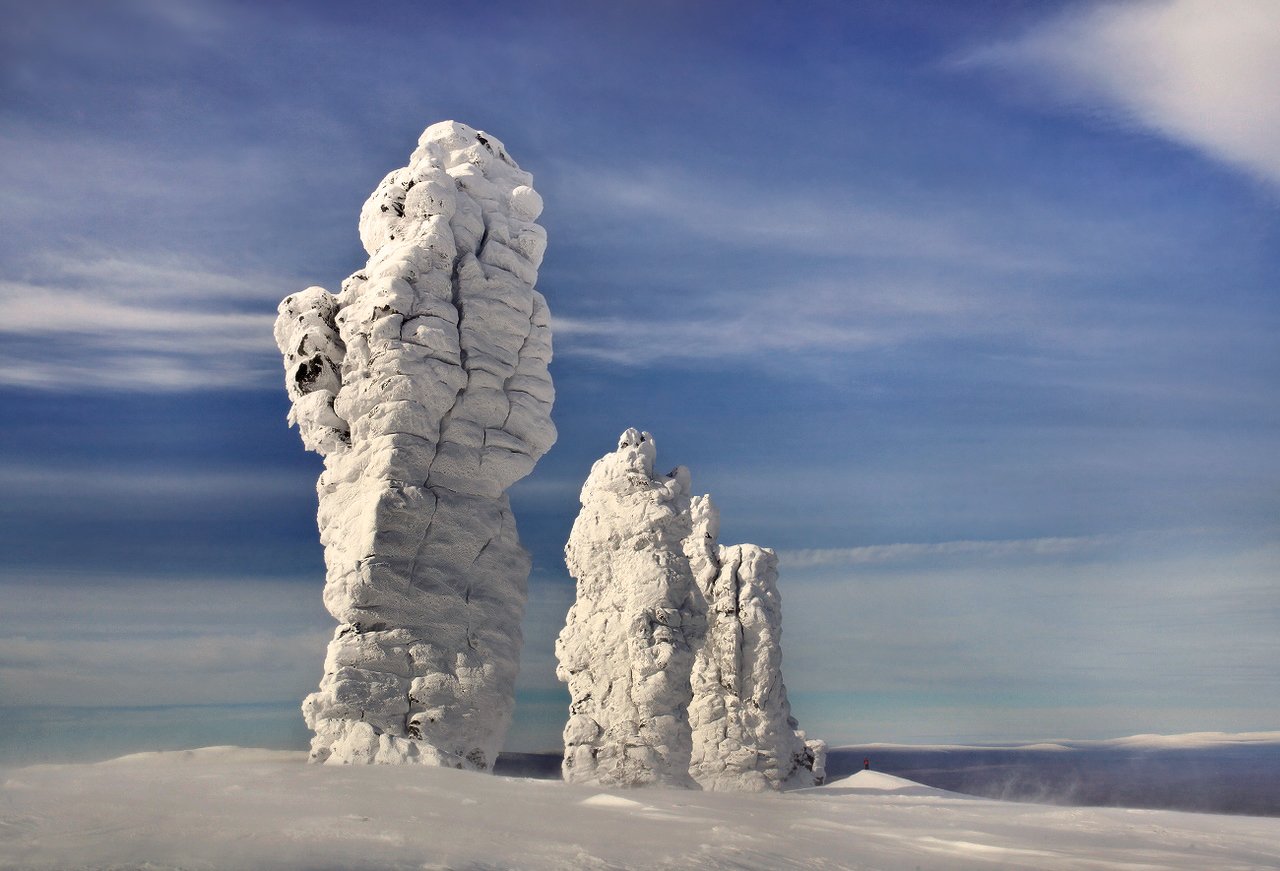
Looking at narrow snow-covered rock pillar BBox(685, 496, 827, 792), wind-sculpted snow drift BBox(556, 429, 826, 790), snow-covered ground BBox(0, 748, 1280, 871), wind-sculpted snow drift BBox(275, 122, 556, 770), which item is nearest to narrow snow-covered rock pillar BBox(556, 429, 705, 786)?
wind-sculpted snow drift BBox(556, 429, 826, 790)

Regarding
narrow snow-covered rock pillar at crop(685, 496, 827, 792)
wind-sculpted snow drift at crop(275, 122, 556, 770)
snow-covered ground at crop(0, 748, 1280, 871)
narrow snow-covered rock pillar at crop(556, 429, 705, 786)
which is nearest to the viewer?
snow-covered ground at crop(0, 748, 1280, 871)

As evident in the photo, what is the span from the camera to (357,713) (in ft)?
44.4

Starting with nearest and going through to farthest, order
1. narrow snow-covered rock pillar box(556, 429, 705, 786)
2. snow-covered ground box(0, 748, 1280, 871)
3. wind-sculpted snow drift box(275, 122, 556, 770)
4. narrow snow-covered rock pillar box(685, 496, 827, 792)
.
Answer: snow-covered ground box(0, 748, 1280, 871) → wind-sculpted snow drift box(275, 122, 556, 770) → narrow snow-covered rock pillar box(556, 429, 705, 786) → narrow snow-covered rock pillar box(685, 496, 827, 792)

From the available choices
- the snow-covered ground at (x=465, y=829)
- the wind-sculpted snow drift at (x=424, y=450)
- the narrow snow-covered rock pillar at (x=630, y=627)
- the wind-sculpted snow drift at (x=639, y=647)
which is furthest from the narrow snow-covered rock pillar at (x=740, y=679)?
the snow-covered ground at (x=465, y=829)

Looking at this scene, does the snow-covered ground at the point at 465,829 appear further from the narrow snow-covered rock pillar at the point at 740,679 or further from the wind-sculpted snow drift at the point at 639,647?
the narrow snow-covered rock pillar at the point at 740,679

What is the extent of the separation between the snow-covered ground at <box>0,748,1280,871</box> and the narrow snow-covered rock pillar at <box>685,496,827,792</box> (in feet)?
46.5

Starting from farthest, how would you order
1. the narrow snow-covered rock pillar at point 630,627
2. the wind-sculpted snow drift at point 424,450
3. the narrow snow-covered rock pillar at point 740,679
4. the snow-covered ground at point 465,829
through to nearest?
the narrow snow-covered rock pillar at point 740,679 → the narrow snow-covered rock pillar at point 630,627 → the wind-sculpted snow drift at point 424,450 → the snow-covered ground at point 465,829

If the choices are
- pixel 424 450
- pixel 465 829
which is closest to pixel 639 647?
pixel 424 450

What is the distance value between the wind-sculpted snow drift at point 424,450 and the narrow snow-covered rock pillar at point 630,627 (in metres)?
4.49

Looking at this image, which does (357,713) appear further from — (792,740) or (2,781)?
(792,740)

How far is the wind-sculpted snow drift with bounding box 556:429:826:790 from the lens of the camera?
61.7 ft

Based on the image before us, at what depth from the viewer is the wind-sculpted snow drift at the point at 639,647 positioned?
18.8 meters

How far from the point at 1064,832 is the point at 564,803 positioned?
15.8ft

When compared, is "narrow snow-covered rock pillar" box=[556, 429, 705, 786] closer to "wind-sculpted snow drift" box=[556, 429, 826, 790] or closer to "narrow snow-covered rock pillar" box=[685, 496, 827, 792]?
"wind-sculpted snow drift" box=[556, 429, 826, 790]
